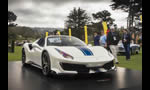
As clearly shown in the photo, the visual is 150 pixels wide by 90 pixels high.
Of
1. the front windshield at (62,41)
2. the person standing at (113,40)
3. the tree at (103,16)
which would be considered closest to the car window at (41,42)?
the front windshield at (62,41)

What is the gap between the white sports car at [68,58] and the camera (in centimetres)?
454

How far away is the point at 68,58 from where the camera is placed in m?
4.59

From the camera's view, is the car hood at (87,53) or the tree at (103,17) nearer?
the car hood at (87,53)

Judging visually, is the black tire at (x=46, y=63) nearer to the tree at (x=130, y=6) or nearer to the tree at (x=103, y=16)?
the tree at (x=130, y=6)

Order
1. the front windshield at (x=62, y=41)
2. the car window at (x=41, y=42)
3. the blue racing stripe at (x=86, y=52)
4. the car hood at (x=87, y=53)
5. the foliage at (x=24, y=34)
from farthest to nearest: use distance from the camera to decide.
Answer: the foliage at (x=24, y=34)
the car window at (x=41, y=42)
the front windshield at (x=62, y=41)
the blue racing stripe at (x=86, y=52)
the car hood at (x=87, y=53)

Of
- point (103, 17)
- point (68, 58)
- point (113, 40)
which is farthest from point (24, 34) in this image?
point (103, 17)

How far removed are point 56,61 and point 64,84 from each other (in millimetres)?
636

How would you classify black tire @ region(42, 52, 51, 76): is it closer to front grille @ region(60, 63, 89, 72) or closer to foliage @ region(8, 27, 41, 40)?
front grille @ region(60, 63, 89, 72)

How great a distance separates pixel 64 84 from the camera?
418 centimetres

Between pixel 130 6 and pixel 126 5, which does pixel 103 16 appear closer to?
pixel 126 5

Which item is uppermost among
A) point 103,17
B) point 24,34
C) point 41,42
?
point 103,17

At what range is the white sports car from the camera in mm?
4543
